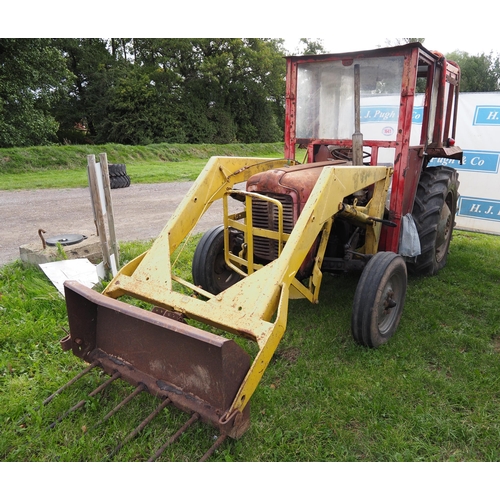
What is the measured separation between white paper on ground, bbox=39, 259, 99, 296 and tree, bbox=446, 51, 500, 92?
27527mm

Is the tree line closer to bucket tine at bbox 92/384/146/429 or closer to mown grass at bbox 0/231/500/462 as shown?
mown grass at bbox 0/231/500/462

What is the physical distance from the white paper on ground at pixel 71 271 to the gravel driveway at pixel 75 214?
125 cm

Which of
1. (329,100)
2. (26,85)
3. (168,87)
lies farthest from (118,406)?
(168,87)

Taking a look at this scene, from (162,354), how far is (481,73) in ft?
98.8

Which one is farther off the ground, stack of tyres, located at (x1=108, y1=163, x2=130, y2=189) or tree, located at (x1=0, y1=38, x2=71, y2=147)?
tree, located at (x1=0, y1=38, x2=71, y2=147)

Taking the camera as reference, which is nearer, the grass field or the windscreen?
the grass field

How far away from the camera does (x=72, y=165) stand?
15305 millimetres

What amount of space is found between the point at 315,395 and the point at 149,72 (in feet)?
89.8

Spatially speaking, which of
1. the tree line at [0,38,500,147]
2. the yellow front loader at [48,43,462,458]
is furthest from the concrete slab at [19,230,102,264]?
the tree line at [0,38,500,147]

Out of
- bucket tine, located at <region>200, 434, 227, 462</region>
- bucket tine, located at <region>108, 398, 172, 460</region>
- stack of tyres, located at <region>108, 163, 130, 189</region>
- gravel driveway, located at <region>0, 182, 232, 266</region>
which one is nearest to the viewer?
bucket tine, located at <region>200, 434, 227, 462</region>

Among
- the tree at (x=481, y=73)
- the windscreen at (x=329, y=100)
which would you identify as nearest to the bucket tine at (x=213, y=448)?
the windscreen at (x=329, y=100)

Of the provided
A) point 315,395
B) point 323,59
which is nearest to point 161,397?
point 315,395

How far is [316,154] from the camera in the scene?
185 inches

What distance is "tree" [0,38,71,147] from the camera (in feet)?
53.4
